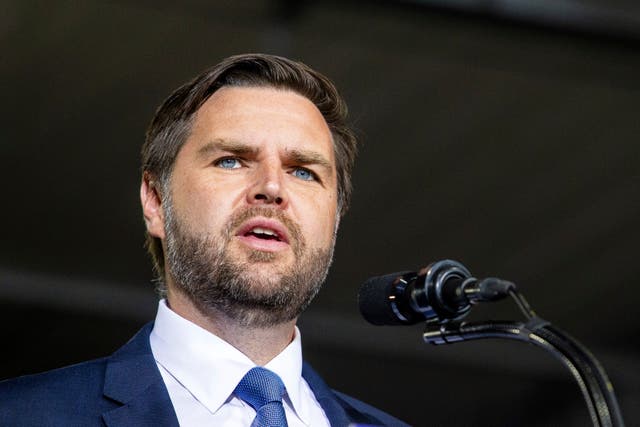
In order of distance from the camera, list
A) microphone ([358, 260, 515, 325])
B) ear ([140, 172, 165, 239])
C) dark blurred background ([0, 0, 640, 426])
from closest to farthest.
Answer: microphone ([358, 260, 515, 325]) < ear ([140, 172, 165, 239]) < dark blurred background ([0, 0, 640, 426])

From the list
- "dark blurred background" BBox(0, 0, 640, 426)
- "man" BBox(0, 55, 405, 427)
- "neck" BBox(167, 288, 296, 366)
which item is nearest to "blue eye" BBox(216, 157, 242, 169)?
"man" BBox(0, 55, 405, 427)

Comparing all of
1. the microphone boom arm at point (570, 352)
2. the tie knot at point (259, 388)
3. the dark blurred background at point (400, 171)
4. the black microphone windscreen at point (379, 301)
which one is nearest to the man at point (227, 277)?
the tie knot at point (259, 388)

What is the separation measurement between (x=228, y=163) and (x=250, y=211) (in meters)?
0.17

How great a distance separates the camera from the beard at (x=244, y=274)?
6.44 feet

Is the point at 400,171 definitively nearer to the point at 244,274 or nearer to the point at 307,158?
the point at 307,158

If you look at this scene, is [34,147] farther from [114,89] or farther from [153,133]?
[153,133]

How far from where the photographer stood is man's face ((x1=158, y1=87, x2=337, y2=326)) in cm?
197

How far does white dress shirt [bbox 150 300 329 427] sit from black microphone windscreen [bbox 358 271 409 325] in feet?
1.21

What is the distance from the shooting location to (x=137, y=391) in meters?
1.88

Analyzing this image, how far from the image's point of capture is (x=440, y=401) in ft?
27.2

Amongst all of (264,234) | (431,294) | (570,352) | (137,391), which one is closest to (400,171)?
(264,234)

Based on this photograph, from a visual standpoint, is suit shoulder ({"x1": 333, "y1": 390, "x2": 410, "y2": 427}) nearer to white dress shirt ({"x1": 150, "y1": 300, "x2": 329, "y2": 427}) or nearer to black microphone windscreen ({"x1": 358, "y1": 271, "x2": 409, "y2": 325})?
white dress shirt ({"x1": 150, "y1": 300, "x2": 329, "y2": 427})

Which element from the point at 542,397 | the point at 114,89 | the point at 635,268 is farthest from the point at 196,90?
the point at 542,397

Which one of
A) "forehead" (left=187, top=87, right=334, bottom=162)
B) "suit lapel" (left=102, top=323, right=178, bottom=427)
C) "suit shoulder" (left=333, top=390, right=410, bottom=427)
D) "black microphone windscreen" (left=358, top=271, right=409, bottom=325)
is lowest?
"suit shoulder" (left=333, top=390, right=410, bottom=427)
